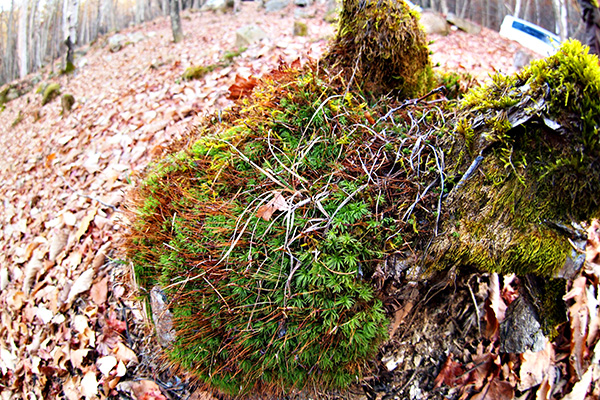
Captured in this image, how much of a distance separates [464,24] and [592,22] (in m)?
2.89

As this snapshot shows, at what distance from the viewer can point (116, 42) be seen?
7.57 meters

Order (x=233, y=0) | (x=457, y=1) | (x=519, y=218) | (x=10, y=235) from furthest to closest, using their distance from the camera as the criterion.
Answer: (x=233, y=0) → (x=457, y=1) → (x=10, y=235) → (x=519, y=218)

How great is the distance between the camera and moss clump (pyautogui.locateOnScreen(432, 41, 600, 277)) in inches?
49.4

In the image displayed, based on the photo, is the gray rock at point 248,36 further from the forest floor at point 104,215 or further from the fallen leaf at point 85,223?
the fallen leaf at point 85,223

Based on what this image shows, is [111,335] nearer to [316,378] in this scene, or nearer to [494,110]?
[316,378]

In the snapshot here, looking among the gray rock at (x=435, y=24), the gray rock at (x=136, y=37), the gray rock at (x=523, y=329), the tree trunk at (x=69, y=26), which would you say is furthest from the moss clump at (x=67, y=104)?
the gray rock at (x=523, y=329)

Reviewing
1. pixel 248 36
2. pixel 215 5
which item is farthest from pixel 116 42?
pixel 248 36

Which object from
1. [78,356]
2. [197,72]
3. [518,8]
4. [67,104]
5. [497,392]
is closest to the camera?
[497,392]

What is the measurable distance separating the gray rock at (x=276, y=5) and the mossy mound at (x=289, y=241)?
6862 mm

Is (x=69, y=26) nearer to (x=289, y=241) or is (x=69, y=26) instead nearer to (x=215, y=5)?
(x=215, y=5)

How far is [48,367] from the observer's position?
254 cm

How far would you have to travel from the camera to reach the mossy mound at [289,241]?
1516 mm

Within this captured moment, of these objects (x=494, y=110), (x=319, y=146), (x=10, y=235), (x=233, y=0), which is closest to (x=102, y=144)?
(x=10, y=235)

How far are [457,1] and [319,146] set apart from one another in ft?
18.9
